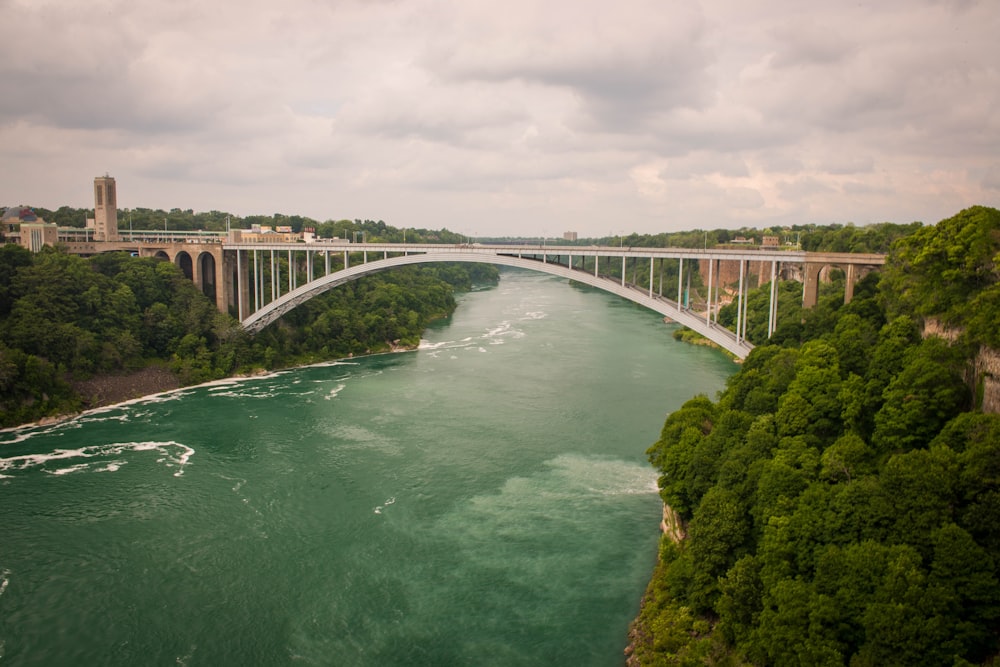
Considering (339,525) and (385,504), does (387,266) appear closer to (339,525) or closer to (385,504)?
(385,504)

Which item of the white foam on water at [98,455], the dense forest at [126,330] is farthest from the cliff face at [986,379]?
the dense forest at [126,330]

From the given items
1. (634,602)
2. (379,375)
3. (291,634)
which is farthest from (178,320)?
(634,602)

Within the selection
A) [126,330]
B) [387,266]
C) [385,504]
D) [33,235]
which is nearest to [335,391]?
[387,266]

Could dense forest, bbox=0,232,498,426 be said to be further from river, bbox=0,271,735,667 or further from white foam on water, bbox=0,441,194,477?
white foam on water, bbox=0,441,194,477

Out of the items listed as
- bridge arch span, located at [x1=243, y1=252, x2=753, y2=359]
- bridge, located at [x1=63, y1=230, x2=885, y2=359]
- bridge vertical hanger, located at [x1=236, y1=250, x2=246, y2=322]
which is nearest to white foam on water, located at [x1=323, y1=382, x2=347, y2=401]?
bridge arch span, located at [x1=243, y1=252, x2=753, y2=359]

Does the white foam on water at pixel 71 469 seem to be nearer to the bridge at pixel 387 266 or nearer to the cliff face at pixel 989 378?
the bridge at pixel 387 266

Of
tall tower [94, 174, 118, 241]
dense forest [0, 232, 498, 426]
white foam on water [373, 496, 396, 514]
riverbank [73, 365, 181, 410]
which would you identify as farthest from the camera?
tall tower [94, 174, 118, 241]

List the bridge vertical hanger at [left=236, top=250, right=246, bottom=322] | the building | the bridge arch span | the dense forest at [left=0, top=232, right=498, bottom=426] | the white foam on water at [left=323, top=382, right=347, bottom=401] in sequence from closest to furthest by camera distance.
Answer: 1. the bridge arch span
2. the dense forest at [left=0, top=232, right=498, bottom=426]
3. the white foam on water at [left=323, top=382, right=347, bottom=401]
4. the bridge vertical hanger at [left=236, top=250, right=246, bottom=322]
5. the building

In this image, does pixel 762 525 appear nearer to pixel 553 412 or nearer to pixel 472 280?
pixel 553 412
